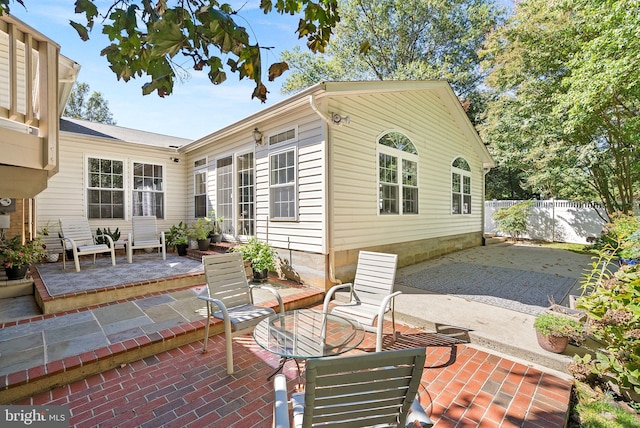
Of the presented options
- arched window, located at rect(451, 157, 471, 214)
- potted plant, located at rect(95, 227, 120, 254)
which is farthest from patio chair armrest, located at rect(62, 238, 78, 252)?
arched window, located at rect(451, 157, 471, 214)

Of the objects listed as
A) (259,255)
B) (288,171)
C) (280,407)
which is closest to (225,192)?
(288,171)

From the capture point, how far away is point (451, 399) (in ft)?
8.07

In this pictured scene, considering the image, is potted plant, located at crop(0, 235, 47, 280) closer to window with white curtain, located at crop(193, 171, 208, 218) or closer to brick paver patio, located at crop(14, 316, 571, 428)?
brick paver patio, located at crop(14, 316, 571, 428)

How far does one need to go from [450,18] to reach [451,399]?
→ 19.9 metres

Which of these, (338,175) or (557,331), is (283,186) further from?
(557,331)

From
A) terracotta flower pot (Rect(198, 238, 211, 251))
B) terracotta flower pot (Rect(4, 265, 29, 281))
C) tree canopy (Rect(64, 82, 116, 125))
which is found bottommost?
terracotta flower pot (Rect(4, 265, 29, 281))

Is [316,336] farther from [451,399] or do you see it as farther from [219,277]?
[219,277]

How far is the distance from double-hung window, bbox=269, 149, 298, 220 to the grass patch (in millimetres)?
4606

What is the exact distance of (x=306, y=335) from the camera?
2668mm

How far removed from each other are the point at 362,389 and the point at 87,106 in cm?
2985

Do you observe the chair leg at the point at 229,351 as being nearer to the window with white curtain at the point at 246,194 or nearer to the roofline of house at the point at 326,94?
the roofline of house at the point at 326,94

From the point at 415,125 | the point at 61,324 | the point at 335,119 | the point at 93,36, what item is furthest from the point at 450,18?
the point at 61,324

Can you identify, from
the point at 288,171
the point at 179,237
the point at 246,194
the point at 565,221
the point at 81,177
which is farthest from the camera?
the point at 565,221

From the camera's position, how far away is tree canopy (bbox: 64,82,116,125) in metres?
22.3
